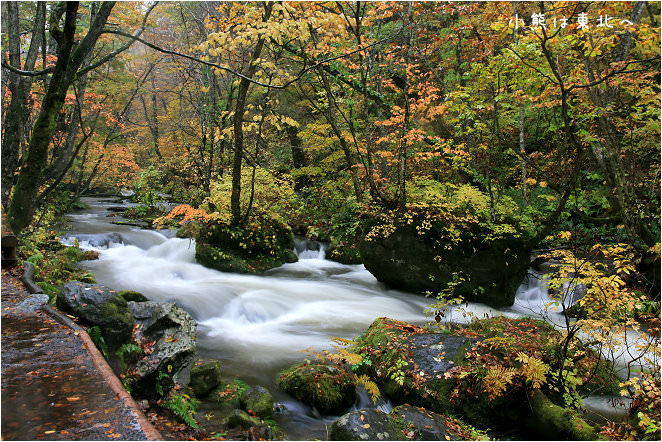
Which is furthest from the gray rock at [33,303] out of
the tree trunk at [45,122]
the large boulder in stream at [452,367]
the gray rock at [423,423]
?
the gray rock at [423,423]

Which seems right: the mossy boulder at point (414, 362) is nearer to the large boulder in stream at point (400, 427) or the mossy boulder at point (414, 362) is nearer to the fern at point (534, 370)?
the large boulder in stream at point (400, 427)

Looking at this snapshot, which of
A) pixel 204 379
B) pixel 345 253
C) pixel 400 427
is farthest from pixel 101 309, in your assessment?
pixel 345 253

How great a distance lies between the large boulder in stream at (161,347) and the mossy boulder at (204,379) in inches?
5.2

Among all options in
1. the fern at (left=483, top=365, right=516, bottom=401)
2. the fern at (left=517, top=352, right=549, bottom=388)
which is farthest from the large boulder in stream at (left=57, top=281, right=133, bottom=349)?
the fern at (left=517, top=352, right=549, bottom=388)

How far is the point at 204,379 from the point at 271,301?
3526mm

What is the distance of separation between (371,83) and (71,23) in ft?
33.0

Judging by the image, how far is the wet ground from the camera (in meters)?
2.39

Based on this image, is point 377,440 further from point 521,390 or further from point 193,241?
point 193,241

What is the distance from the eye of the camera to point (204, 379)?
4.46 m

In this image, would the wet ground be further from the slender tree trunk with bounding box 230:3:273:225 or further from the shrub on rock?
the shrub on rock

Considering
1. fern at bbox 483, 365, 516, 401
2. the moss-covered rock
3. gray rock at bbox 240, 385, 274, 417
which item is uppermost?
fern at bbox 483, 365, 516, 401

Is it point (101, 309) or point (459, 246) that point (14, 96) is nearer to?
point (101, 309)

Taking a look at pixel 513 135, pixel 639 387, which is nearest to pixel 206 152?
pixel 513 135

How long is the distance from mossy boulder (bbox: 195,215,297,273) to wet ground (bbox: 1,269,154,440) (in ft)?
20.1
